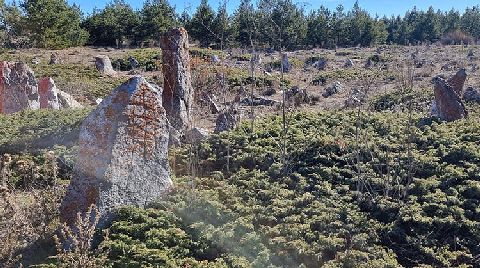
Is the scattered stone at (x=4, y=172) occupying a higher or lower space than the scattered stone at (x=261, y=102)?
lower

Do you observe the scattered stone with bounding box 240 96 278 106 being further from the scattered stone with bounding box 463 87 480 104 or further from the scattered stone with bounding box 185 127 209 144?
the scattered stone with bounding box 185 127 209 144

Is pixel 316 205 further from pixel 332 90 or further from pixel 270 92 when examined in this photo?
pixel 332 90

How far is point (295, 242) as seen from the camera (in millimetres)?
5117

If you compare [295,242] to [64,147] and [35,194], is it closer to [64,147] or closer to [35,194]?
[35,194]

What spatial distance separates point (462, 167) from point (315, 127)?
8.07 feet

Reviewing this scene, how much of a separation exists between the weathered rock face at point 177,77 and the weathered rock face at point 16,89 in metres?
4.95

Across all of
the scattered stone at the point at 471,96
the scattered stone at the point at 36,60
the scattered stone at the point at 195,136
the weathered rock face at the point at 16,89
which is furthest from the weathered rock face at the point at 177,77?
the scattered stone at the point at 36,60

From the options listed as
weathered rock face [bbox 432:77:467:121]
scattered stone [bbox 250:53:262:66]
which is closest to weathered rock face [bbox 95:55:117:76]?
scattered stone [bbox 250:53:262:66]

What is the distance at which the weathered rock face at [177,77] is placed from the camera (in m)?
9.38

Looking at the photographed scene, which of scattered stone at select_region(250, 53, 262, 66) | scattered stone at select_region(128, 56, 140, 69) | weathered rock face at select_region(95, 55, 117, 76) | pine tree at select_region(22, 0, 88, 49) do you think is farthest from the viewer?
pine tree at select_region(22, 0, 88, 49)

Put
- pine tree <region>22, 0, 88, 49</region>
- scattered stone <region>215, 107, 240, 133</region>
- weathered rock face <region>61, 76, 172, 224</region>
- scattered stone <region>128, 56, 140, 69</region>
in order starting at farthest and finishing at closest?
pine tree <region>22, 0, 88, 49</region> → scattered stone <region>128, 56, 140, 69</region> → scattered stone <region>215, 107, 240, 133</region> → weathered rock face <region>61, 76, 172, 224</region>

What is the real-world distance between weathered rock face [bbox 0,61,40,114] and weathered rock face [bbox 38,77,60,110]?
0.14 m

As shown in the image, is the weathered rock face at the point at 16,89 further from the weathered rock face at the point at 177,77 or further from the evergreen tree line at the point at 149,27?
the evergreen tree line at the point at 149,27

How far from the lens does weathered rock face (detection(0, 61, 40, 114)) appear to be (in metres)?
12.9
